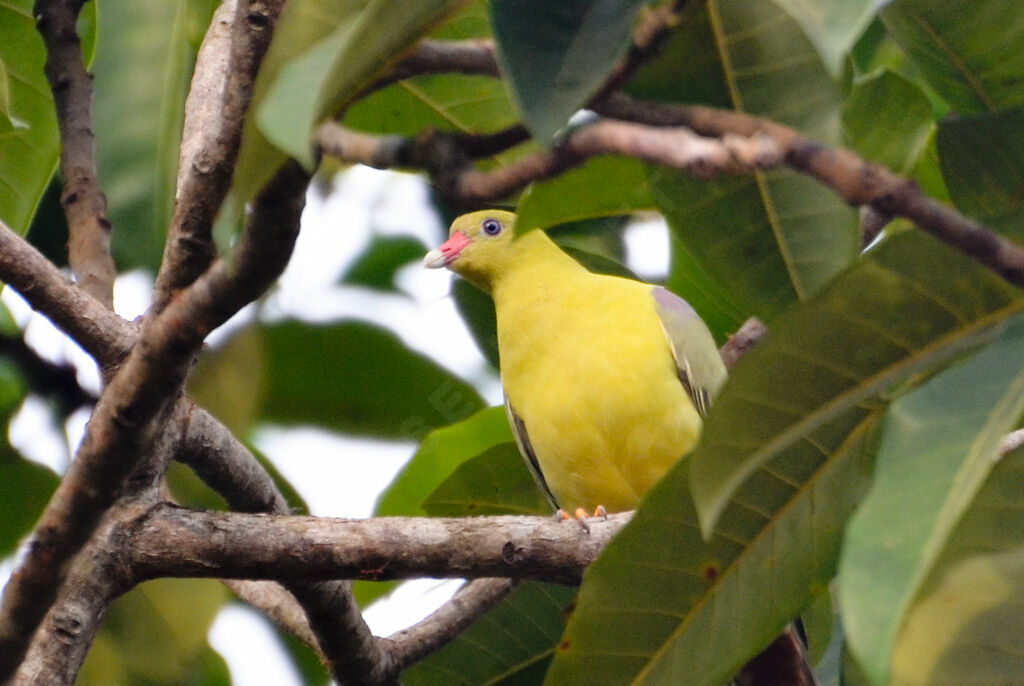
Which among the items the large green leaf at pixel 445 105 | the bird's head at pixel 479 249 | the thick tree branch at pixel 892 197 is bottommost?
the thick tree branch at pixel 892 197

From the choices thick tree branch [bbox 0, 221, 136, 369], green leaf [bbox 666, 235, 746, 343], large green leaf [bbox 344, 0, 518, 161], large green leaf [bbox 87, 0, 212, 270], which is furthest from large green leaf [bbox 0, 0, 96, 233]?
green leaf [bbox 666, 235, 746, 343]

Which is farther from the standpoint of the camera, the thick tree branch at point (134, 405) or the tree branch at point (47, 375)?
the tree branch at point (47, 375)

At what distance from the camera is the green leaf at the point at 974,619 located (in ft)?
4.45

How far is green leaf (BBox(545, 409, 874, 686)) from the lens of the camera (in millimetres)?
1451

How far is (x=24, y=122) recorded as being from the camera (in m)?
2.62

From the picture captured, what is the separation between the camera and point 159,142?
2381 mm

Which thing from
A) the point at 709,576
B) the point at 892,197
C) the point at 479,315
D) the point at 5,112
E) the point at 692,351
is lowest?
the point at 709,576

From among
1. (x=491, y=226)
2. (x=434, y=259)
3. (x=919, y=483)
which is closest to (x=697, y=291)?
(x=434, y=259)

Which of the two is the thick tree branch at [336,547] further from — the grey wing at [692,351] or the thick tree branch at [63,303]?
the grey wing at [692,351]

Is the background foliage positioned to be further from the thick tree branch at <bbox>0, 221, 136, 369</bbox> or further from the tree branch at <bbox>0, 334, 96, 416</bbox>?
the thick tree branch at <bbox>0, 221, 136, 369</bbox>

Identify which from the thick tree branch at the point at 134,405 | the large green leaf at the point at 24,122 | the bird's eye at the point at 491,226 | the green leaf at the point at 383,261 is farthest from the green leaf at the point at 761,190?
the bird's eye at the point at 491,226

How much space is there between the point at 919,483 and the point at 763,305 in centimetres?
57

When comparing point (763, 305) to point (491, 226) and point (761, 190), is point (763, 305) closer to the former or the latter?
point (761, 190)

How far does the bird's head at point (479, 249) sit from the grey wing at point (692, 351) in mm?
564
